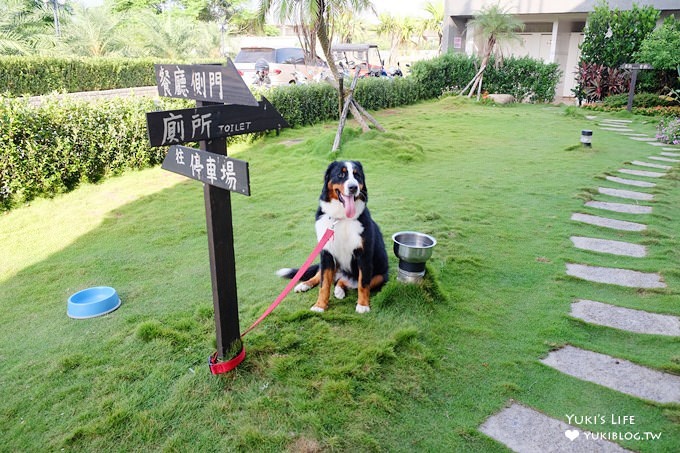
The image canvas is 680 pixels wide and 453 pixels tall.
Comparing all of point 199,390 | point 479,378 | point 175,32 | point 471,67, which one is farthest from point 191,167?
point 175,32

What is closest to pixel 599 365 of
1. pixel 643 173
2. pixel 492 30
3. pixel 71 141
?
pixel 643 173

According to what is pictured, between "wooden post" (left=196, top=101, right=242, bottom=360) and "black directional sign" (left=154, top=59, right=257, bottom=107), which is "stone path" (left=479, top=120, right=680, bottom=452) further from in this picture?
"black directional sign" (left=154, top=59, right=257, bottom=107)

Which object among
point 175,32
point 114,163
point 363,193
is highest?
point 175,32

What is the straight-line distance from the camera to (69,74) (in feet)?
55.0

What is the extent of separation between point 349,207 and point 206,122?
1238 mm

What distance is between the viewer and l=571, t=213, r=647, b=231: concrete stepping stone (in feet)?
17.2

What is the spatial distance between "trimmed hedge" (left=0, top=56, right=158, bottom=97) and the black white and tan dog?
42.3 feet

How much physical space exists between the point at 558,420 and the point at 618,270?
89.9 inches

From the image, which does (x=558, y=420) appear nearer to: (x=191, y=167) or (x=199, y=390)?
(x=199, y=390)

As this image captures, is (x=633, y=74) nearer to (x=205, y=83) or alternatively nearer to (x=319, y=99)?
(x=319, y=99)

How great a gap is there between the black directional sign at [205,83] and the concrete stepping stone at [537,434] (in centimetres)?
206

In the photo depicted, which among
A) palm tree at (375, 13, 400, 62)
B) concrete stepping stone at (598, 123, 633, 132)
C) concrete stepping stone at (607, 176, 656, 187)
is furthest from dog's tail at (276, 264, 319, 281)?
palm tree at (375, 13, 400, 62)

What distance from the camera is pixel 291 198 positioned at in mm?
6770

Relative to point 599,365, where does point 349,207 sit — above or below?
above
